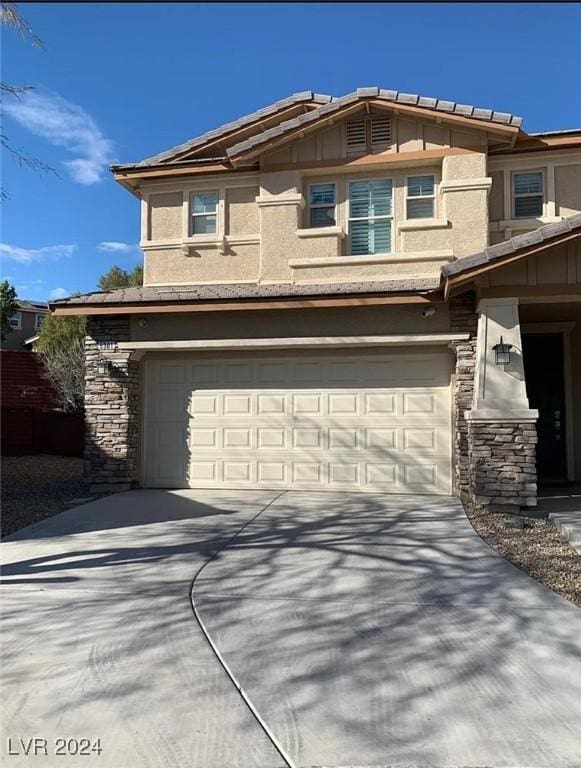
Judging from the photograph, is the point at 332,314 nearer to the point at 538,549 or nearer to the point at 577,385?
the point at 577,385

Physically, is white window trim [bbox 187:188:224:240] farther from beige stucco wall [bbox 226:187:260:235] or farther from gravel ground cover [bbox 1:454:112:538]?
gravel ground cover [bbox 1:454:112:538]

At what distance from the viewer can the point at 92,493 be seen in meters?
10.6

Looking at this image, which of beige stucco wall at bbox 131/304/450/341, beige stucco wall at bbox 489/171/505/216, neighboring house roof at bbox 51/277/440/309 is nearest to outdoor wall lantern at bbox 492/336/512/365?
beige stucco wall at bbox 131/304/450/341

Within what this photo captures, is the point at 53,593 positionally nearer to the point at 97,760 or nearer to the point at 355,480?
the point at 97,760

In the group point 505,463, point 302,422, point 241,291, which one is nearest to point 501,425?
point 505,463

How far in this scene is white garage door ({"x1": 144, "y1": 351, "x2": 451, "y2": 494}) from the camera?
33.3ft

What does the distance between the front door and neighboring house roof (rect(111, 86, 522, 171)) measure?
3.93 m

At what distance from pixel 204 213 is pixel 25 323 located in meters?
26.6

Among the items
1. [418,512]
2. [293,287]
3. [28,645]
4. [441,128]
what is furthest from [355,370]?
[28,645]

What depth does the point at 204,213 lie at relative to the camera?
38.9ft

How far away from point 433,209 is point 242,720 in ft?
30.9

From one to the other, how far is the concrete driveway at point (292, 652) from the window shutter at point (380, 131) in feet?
23.8

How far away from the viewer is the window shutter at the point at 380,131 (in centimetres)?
1098

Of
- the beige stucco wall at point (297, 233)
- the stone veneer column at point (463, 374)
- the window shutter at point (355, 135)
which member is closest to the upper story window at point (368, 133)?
the window shutter at point (355, 135)
